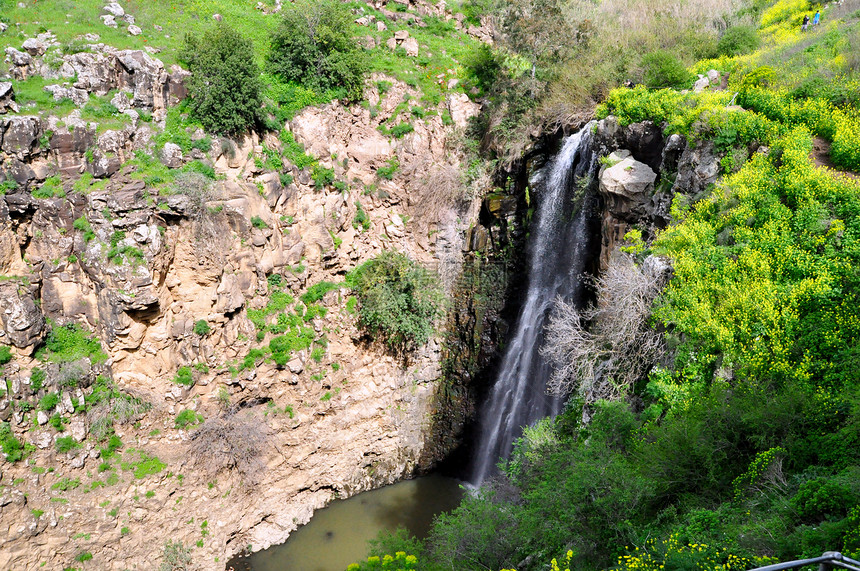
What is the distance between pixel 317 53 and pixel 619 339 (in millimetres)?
17843

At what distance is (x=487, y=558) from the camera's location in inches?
454

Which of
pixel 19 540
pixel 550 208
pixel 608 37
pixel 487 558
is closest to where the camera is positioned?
pixel 487 558

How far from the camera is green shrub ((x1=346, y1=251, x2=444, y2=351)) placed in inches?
838

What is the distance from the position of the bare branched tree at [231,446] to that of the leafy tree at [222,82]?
11.0 meters

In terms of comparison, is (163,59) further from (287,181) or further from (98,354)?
(98,354)

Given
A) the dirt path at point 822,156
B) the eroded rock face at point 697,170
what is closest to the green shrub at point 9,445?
the eroded rock face at point 697,170

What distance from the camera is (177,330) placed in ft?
59.4

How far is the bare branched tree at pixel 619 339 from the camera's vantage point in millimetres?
13836

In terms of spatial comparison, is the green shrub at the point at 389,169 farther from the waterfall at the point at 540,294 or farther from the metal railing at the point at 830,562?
the metal railing at the point at 830,562

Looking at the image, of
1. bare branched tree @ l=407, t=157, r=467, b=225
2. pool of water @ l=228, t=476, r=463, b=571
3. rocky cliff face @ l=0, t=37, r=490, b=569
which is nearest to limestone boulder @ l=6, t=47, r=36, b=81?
rocky cliff face @ l=0, t=37, r=490, b=569

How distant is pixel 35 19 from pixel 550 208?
2155 centimetres

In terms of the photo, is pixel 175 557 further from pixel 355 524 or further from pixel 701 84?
pixel 701 84

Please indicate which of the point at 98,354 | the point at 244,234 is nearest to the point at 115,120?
the point at 244,234

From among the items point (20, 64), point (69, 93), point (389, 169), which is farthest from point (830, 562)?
point (20, 64)
